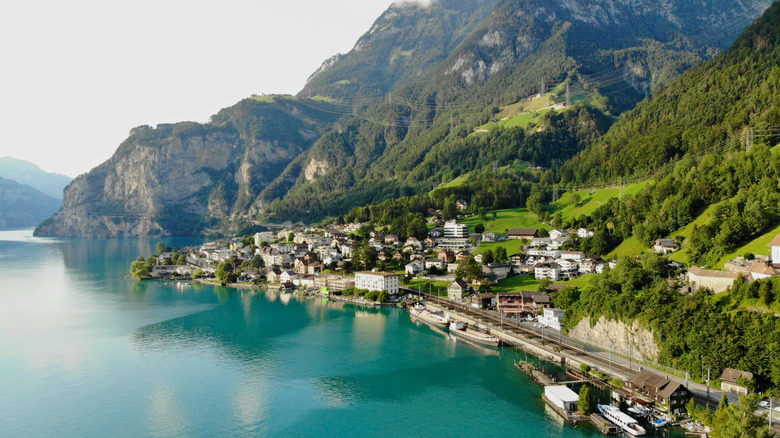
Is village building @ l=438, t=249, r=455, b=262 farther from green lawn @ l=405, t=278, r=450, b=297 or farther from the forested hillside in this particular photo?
the forested hillside

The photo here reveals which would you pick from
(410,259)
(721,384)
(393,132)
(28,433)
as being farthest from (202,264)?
(393,132)

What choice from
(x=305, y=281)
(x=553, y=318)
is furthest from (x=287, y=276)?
(x=553, y=318)

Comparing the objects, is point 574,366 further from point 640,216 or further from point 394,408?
point 640,216

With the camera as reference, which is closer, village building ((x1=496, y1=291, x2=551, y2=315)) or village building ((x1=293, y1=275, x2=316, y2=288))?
village building ((x1=496, y1=291, x2=551, y2=315))

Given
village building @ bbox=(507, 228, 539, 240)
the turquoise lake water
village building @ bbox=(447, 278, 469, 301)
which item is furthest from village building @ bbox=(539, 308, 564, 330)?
village building @ bbox=(507, 228, 539, 240)

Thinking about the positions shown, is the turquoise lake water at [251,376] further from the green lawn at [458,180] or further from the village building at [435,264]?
the green lawn at [458,180]
